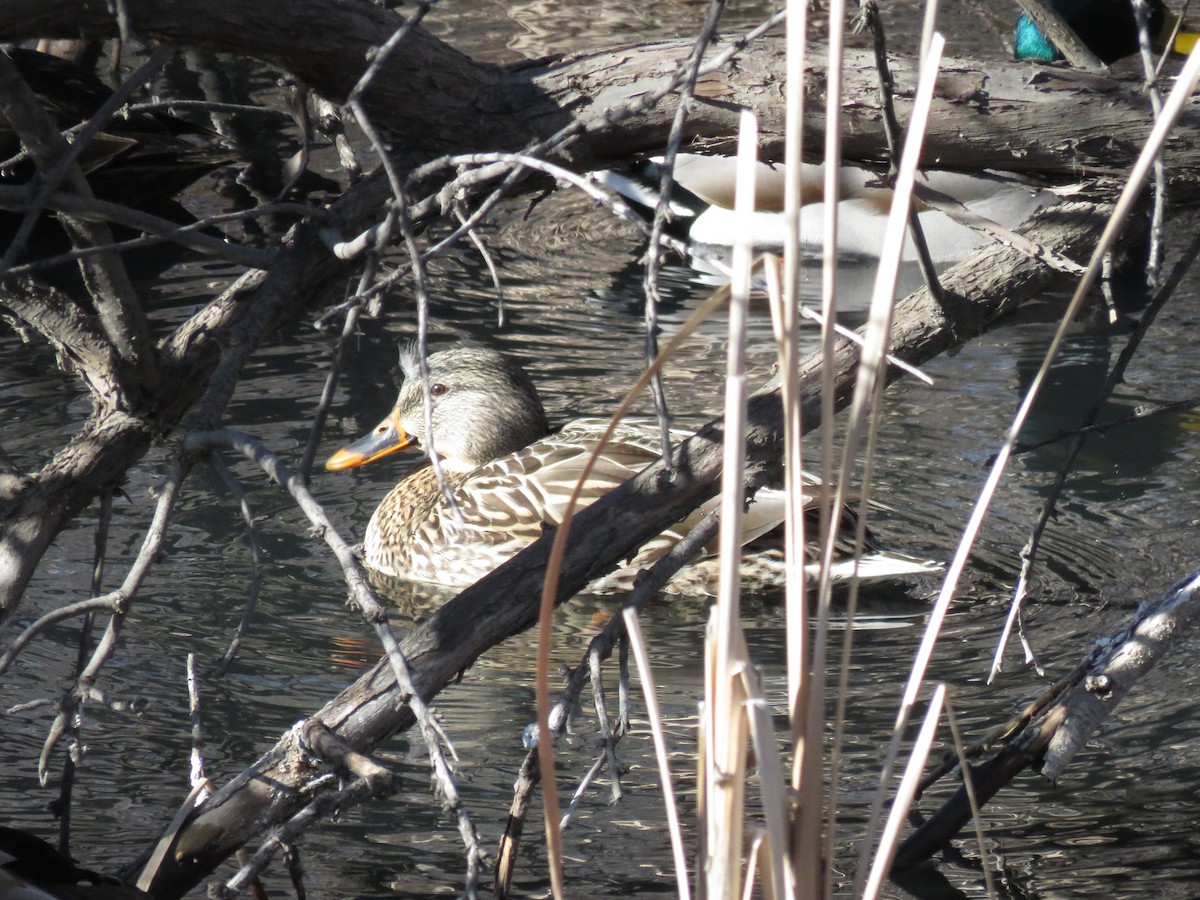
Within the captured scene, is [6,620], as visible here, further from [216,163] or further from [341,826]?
[216,163]

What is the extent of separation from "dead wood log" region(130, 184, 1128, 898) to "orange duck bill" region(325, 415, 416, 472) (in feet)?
11.1

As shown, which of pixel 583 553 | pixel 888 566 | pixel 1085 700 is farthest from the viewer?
pixel 888 566

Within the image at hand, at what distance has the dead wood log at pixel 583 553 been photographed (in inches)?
101

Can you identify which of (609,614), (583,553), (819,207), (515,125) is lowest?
(609,614)

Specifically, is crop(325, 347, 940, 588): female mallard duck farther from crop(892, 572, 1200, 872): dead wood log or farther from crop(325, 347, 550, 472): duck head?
crop(892, 572, 1200, 872): dead wood log

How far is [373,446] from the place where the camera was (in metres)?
6.30

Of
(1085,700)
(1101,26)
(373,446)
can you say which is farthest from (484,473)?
(1101,26)

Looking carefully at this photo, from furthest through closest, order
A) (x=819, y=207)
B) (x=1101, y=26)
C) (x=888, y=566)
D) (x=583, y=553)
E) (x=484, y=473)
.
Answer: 1. (x=1101, y=26)
2. (x=819, y=207)
3. (x=484, y=473)
4. (x=888, y=566)
5. (x=583, y=553)

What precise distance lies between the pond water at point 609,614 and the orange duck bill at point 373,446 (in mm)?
211

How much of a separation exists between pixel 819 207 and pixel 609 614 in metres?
4.38

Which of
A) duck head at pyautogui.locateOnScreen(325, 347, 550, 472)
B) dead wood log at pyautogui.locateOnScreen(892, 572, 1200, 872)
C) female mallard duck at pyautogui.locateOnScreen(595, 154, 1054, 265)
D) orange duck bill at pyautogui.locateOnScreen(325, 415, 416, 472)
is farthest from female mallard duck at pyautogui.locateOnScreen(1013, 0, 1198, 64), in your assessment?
dead wood log at pyautogui.locateOnScreen(892, 572, 1200, 872)

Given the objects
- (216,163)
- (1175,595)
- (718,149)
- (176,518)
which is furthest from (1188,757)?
(216,163)

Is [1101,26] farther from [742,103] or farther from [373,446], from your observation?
[742,103]

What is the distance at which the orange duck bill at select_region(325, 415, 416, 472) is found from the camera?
6250 millimetres
